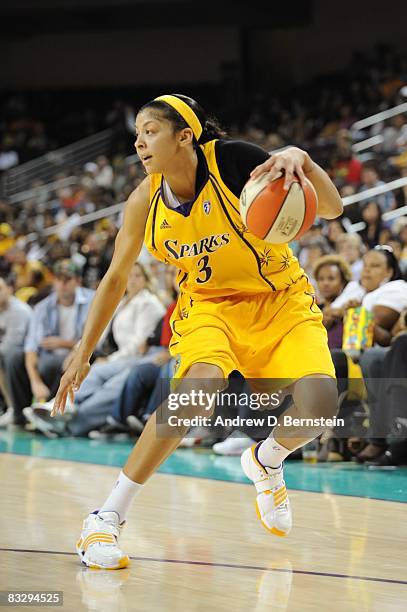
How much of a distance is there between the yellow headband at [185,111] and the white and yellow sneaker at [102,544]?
142cm

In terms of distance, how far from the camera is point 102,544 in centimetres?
354

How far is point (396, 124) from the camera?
13.2 m

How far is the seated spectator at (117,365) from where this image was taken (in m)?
7.70

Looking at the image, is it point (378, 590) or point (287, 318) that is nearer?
point (378, 590)

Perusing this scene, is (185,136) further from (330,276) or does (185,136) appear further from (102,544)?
(330,276)

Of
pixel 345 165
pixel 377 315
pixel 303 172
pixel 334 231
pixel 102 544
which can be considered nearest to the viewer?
pixel 303 172

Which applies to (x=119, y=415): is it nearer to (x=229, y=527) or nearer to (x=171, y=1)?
(x=229, y=527)

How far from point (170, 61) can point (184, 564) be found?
20.0 meters

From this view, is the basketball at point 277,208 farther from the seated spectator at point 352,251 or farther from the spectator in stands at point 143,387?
the seated spectator at point 352,251

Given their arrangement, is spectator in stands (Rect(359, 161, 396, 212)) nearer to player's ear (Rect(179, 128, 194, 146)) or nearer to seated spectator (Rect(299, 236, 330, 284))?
seated spectator (Rect(299, 236, 330, 284))

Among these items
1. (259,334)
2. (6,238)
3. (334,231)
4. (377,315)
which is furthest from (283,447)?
(6,238)

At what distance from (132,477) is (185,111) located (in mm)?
1323

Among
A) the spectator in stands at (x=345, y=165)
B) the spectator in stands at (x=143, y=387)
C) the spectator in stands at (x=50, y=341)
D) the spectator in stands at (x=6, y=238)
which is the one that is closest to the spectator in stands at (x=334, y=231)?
the spectator in stands at (x=143, y=387)

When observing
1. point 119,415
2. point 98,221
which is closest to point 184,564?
point 119,415
